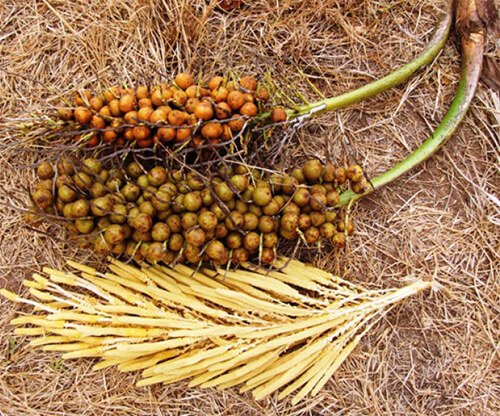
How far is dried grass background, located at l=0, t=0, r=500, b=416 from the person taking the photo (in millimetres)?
2697

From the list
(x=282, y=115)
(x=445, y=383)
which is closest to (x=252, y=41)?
(x=282, y=115)

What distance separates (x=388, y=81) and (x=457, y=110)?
1.75ft

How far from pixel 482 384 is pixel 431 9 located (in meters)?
2.71

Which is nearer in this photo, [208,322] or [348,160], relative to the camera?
[208,322]

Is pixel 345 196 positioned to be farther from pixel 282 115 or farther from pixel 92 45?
pixel 92 45

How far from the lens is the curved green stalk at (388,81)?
265 centimetres

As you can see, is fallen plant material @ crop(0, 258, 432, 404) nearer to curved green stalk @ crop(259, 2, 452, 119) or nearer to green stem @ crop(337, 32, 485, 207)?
green stem @ crop(337, 32, 485, 207)

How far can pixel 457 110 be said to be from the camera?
2.84 meters

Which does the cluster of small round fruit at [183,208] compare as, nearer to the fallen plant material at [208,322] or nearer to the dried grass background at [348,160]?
the fallen plant material at [208,322]

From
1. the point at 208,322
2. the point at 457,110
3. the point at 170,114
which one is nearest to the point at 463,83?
the point at 457,110

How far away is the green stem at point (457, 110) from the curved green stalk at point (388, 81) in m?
0.19

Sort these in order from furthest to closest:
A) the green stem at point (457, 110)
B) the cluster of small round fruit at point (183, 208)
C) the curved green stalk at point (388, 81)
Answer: the green stem at point (457, 110)
the curved green stalk at point (388, 81)
the cluster of small round fruit at point (183, 208)

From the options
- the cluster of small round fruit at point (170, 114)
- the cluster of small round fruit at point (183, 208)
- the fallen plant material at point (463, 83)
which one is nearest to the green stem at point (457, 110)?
the fallen plant material at point (463, 83)

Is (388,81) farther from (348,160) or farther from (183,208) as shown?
(183,208)
